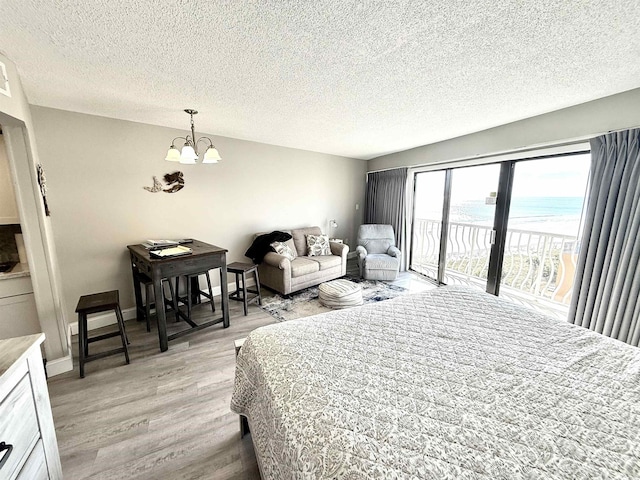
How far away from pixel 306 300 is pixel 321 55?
291 centimetres

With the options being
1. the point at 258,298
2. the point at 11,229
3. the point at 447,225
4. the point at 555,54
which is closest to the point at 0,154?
the point at 11,229

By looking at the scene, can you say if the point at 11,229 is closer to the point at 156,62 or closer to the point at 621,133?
the point at 156,62

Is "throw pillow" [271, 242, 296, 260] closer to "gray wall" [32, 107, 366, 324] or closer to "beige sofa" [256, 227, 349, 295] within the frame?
"beige sofa" [256, 227, 349, 295]

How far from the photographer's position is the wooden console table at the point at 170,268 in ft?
7.36

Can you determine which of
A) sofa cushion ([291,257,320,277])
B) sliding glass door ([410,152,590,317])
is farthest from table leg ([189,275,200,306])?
sliding glass door ([410,152,590,317])

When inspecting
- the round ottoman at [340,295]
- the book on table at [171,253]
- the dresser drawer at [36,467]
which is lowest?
the round ottoman at [340,295]

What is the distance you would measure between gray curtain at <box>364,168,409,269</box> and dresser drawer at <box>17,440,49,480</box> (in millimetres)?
4815

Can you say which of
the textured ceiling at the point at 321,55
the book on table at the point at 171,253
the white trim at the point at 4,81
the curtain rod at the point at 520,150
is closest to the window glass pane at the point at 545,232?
the curtain rod at the point at 520,150

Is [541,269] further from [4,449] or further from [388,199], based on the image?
[4,449]

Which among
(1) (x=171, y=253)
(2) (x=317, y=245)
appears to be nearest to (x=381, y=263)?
(2) (x=317, y=245)

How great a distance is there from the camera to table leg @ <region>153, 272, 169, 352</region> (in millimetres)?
2231

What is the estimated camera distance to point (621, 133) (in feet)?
6.77

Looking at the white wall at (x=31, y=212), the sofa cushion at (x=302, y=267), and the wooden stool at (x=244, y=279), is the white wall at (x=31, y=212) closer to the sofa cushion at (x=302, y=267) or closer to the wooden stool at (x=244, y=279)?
the wooden stool at (x=244, y=279)

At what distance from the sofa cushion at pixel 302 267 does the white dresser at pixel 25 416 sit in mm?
2720
